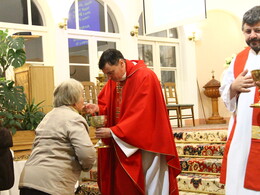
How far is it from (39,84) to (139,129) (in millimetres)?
4216

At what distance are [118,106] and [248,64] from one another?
3.94 ft

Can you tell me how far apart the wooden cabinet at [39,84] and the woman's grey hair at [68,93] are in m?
4.01

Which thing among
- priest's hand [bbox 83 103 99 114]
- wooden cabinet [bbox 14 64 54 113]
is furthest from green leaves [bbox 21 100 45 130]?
priest's hand [bbox 83 103 99 114]

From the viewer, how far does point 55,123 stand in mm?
2928

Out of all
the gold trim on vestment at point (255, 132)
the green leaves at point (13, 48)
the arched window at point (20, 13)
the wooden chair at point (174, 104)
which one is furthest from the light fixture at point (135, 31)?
the gold trim on vestment at point (255, 132)

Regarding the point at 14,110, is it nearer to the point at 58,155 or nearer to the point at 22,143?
the point at 22,143

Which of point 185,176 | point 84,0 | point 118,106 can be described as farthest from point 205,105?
point 118,106

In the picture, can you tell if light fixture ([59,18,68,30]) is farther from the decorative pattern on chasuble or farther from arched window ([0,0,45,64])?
the decorative pattern on chasuble

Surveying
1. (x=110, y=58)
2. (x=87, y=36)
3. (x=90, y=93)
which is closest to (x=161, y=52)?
(x=87, y=36)

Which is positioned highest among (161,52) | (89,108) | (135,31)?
(135,31)

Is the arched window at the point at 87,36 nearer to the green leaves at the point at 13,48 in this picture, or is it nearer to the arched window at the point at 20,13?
the arched window at the point at 20,13

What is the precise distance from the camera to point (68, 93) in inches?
118

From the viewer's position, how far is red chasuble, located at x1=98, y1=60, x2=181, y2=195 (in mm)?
3174

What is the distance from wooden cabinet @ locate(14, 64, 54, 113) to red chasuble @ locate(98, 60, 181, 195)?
3861 millimetres
